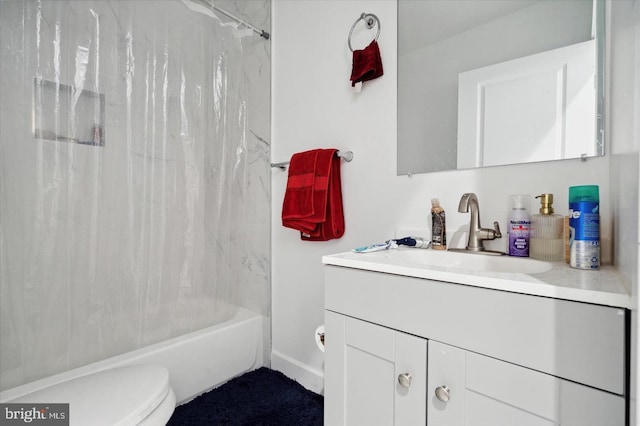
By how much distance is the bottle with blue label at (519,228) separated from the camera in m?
0.91

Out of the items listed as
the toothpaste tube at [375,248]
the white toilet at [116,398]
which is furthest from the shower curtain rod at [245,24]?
the white toilet at [116,398]

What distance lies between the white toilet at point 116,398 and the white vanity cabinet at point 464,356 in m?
0.49

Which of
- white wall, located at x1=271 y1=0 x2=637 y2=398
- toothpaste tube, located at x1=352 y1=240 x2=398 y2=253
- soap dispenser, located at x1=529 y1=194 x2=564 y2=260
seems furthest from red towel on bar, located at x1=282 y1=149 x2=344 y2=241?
soap dispenser, located at x1=529 y1=194 x2=564 y2=260

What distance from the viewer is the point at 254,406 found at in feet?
4.52

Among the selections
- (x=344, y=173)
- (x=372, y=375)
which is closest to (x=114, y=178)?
(x=344, y=173)

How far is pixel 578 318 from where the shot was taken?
53cm

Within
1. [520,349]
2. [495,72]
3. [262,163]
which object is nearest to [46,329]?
[262,163]

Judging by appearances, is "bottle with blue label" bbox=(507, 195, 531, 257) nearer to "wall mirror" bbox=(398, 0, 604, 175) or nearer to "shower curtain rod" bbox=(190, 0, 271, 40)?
"wall mirror" bbox=(398, 0, 604, 175)

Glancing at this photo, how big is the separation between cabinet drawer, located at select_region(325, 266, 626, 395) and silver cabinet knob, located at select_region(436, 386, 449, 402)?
103 millimetres

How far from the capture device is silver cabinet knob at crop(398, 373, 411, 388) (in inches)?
28.6

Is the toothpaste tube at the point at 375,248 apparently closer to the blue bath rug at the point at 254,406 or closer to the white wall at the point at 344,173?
the white wall at the point at 344,173

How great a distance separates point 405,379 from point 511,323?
29 cm

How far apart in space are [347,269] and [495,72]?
83cm

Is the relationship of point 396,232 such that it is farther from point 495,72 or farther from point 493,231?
point 495,72
